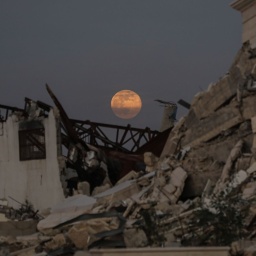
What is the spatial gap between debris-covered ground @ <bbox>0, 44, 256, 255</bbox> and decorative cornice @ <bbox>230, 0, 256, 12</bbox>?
119cm

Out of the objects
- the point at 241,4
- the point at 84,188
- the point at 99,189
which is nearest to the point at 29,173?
the point at 84,188

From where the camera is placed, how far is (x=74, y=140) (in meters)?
37.8

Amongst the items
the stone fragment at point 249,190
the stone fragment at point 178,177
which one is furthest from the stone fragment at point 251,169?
the stone fragment at point 178,177

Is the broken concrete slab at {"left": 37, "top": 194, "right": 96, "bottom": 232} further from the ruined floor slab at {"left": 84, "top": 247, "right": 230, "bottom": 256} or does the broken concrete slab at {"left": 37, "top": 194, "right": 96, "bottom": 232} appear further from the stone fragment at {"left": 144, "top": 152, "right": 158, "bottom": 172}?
the ruined floor slab at {"left": 84, "top": 247, "right": 230, "bottom": 256}

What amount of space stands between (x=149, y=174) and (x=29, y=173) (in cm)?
919

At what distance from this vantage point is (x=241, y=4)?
95.1 feet

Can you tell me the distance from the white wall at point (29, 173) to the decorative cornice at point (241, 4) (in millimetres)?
10828

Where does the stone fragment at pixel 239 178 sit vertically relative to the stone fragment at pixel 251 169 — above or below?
below

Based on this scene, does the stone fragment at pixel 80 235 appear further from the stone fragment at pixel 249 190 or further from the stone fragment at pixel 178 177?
the stone fragment at pixel 178 177

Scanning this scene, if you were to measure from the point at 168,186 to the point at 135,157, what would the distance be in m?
11.7

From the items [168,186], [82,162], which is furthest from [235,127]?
[82,162]

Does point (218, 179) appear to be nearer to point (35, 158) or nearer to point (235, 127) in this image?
point (235, 127)

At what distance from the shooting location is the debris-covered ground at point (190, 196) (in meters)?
21.7

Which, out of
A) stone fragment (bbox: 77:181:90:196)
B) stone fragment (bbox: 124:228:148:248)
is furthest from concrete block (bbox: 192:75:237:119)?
stone fragment (bbox: 124:228:148:248)
